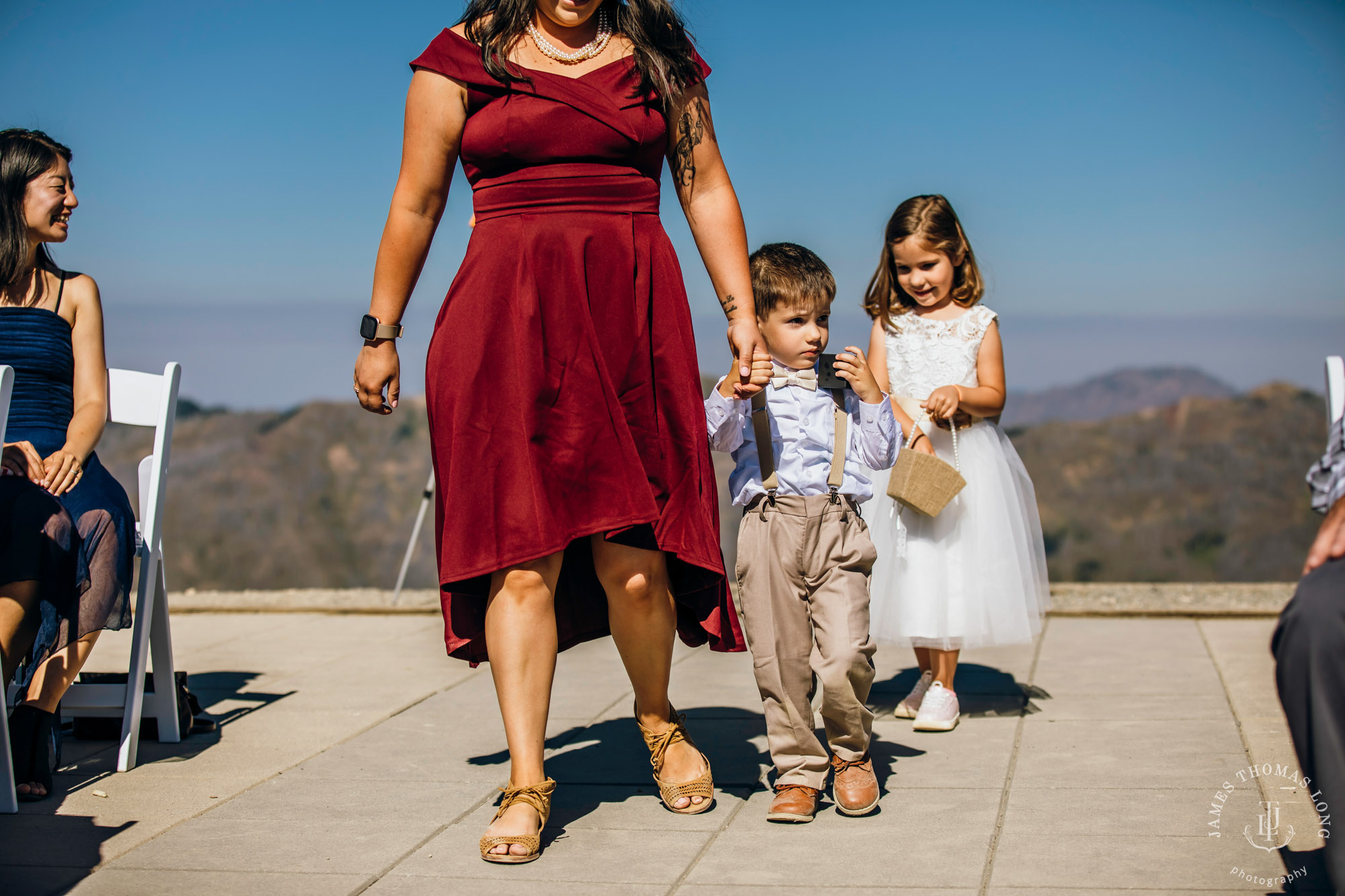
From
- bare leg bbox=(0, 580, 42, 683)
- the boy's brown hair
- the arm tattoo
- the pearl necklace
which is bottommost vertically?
bare leg bbox=(0, 580, 42, 683)

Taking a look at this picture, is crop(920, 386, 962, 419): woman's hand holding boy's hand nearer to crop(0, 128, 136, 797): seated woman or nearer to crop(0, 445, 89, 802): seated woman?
crop(0, 128, 136, 797): seated woman

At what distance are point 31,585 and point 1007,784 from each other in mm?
2743

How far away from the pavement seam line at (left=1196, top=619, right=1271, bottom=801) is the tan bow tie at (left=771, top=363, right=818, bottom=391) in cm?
158

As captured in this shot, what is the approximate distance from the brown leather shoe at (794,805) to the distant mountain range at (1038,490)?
18935 mm

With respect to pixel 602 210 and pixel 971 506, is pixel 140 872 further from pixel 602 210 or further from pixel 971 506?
pixel 971 506

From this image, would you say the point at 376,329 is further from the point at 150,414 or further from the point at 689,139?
the point at 150,414

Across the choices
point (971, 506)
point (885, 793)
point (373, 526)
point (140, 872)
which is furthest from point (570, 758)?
point (373, 526)

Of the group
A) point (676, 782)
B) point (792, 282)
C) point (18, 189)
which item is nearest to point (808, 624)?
point (676, 782)

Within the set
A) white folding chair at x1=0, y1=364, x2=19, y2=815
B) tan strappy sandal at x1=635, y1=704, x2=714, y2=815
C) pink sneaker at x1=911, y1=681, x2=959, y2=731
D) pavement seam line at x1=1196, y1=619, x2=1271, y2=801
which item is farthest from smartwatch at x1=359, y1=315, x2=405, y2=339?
pavement seam line at x1=1196, y1=619, x2=1271, y2=801

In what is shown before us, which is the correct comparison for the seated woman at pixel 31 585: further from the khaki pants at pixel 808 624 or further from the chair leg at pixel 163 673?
the khaki pants at pixel 808 624

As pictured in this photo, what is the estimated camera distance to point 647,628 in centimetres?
337

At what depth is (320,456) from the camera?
30062 millimetres

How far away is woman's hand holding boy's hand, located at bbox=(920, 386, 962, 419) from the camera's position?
13.6ft

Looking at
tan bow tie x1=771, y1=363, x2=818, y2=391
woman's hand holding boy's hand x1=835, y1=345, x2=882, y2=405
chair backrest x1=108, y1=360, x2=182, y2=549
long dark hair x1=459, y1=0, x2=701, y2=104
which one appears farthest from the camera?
chair backrest x1=108, y1=360, x2=182, y2=549
